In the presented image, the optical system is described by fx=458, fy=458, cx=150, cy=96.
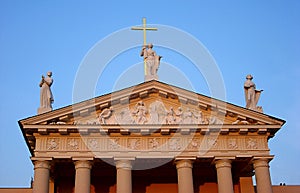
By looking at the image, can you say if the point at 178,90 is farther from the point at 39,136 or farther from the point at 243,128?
the point at 39,136

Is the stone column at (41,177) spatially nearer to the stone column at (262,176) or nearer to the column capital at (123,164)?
the column capital at (123,164)

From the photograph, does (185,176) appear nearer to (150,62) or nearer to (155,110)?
(155,110)

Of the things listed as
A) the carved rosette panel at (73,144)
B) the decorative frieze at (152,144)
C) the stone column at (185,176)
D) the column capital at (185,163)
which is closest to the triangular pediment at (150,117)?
the decorative frieze at (152,144)

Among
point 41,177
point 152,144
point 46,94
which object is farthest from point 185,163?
point 46,94

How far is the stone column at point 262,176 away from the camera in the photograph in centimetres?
2155

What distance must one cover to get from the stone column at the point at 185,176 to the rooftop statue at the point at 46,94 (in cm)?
702

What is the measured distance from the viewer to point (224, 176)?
2167cm

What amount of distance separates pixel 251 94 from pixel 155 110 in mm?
5146

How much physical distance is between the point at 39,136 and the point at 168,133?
20.2ft

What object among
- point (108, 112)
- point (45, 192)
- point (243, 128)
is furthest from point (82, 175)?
point (243, 128)

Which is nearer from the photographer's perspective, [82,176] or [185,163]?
[82,176]

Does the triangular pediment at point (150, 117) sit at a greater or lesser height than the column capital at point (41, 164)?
greater

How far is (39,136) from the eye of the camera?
2177 centimetres

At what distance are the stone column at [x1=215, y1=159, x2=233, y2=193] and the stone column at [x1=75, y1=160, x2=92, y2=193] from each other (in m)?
Result: 6.15
